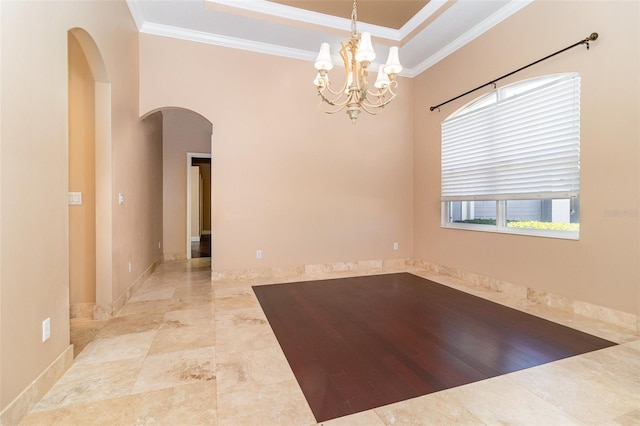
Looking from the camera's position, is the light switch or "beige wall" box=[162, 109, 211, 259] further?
"beige wall" box=[162, 109, 211, 259]

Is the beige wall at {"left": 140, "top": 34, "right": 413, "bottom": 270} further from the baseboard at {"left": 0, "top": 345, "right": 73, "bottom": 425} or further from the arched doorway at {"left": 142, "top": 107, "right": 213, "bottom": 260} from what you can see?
the baseboard at {"left": 0, "top": 345, "right": 73, "bottom": 425}

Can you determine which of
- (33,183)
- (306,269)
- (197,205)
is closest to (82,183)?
(33,183)

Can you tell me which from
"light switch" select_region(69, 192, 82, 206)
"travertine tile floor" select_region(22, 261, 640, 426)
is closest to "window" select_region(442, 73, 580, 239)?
"travertine tile floor" select_region(22, 261, 640, 426)

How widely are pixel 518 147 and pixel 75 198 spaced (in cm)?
505

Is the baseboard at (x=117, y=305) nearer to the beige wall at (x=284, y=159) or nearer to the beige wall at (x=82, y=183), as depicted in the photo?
the beige wall at (x=82, y=183)

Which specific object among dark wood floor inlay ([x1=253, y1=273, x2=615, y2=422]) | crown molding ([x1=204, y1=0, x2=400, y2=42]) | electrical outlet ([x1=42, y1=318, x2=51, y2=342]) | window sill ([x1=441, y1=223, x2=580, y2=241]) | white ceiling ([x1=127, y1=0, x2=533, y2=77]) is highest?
crown molding ([x1=204, y1=0, x2=400, y2=42])

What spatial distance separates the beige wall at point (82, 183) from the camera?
2922 mm

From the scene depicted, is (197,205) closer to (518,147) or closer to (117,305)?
(117,305)

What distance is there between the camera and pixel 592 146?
2895 mm

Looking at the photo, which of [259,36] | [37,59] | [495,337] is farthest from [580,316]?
[259,36]

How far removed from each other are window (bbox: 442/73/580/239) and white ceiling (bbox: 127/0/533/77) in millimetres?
1015

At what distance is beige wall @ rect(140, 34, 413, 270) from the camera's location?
4.27 meters

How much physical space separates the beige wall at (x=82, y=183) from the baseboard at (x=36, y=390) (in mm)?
1181

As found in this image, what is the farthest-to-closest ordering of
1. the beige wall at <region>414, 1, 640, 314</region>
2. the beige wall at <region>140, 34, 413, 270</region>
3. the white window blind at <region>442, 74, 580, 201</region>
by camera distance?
1. the beige wall at <region>140, 34, 413, 270</region>
2. the white window blind at <region>442, 74, 580, 201</region>
3. the beige wall at <region>414, 1, 640, 314</region>
